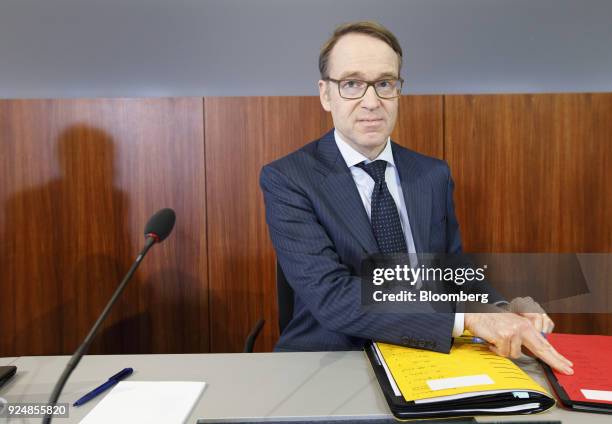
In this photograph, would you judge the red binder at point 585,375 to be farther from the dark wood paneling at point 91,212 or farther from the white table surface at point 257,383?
the dark wood paneling at point 91,212

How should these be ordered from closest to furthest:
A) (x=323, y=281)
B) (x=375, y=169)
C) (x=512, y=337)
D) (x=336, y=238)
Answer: (x=512, y=337) < (x=323, y=281) < (x=336, y=238) < (x=375, y=169)

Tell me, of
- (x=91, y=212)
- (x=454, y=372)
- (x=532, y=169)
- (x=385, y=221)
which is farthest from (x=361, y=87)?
(x=91, y=212)

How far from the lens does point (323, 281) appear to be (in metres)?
1.14

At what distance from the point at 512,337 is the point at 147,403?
73cm

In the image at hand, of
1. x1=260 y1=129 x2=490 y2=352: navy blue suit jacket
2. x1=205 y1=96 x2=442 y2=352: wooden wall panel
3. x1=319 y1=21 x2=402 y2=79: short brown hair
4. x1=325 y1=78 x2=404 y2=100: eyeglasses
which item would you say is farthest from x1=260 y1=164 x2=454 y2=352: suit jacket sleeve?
x1=205 y1=96 x2=442 y2=352: wooden wall panel

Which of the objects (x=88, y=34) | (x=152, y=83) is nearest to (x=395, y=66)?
(x=152, y=83)

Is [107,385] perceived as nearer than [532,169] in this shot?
Yes

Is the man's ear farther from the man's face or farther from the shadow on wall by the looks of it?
the shadow on wall

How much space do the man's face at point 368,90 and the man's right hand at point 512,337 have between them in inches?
24.4

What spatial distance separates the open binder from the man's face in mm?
685

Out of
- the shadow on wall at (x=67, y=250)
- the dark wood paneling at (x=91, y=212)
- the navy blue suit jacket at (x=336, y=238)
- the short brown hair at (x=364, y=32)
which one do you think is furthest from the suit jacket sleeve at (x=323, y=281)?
the shadow on wall at (x=67, y=250)

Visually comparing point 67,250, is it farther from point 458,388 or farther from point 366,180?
point 458,388

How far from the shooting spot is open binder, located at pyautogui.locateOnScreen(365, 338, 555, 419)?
0.76 meters

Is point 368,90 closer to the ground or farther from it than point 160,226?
farther from it
